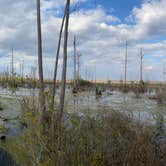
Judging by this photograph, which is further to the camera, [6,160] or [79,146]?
[6,160]

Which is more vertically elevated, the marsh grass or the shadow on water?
the marsh grass

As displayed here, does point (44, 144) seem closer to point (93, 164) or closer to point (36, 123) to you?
point (36, 123)

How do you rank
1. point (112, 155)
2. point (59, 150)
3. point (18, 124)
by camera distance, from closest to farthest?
point (59, 150) → point (112, 155) → point (18, 124)

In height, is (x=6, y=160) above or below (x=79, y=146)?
below

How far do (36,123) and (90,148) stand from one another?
4.27ft

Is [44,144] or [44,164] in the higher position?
[44,144]

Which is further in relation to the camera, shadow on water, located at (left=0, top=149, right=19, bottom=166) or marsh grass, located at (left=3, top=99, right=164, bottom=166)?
shadow on water, located at (left=0, top=149, right=19, bottom=166)

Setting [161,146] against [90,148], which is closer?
[90,148]

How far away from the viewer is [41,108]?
17.6 ft

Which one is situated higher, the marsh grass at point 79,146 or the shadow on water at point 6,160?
the marsh grass at point 79,146

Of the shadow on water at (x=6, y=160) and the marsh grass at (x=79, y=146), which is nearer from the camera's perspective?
the marsh grass at (x=79, y=146)

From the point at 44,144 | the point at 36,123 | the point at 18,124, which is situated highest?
the point at 36,123

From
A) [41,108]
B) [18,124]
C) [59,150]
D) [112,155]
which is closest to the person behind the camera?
[59,150]

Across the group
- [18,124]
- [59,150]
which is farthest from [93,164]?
[18,124]
